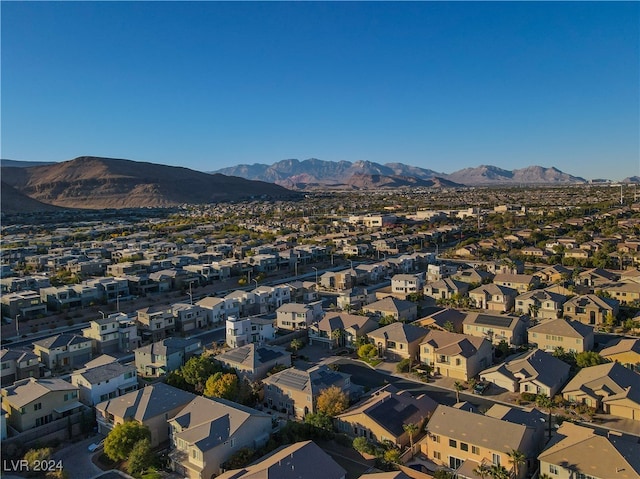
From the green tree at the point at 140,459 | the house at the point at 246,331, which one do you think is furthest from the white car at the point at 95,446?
the house at the point at 246,331

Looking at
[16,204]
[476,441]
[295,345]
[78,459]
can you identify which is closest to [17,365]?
[78,459]

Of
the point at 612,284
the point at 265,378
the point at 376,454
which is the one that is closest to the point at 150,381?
the point at 265,378

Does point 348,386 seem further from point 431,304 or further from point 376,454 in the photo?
point 431,304

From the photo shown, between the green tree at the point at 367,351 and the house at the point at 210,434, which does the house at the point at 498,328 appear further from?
the house at the point at 210,434

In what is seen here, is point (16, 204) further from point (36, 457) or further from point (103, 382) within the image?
point (36, 457)

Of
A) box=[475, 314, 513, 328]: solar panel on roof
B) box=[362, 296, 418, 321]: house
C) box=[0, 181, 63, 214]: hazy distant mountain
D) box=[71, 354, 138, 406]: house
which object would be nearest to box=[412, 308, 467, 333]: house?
box=[475, 314, 513, 328]: solar panel on roof
